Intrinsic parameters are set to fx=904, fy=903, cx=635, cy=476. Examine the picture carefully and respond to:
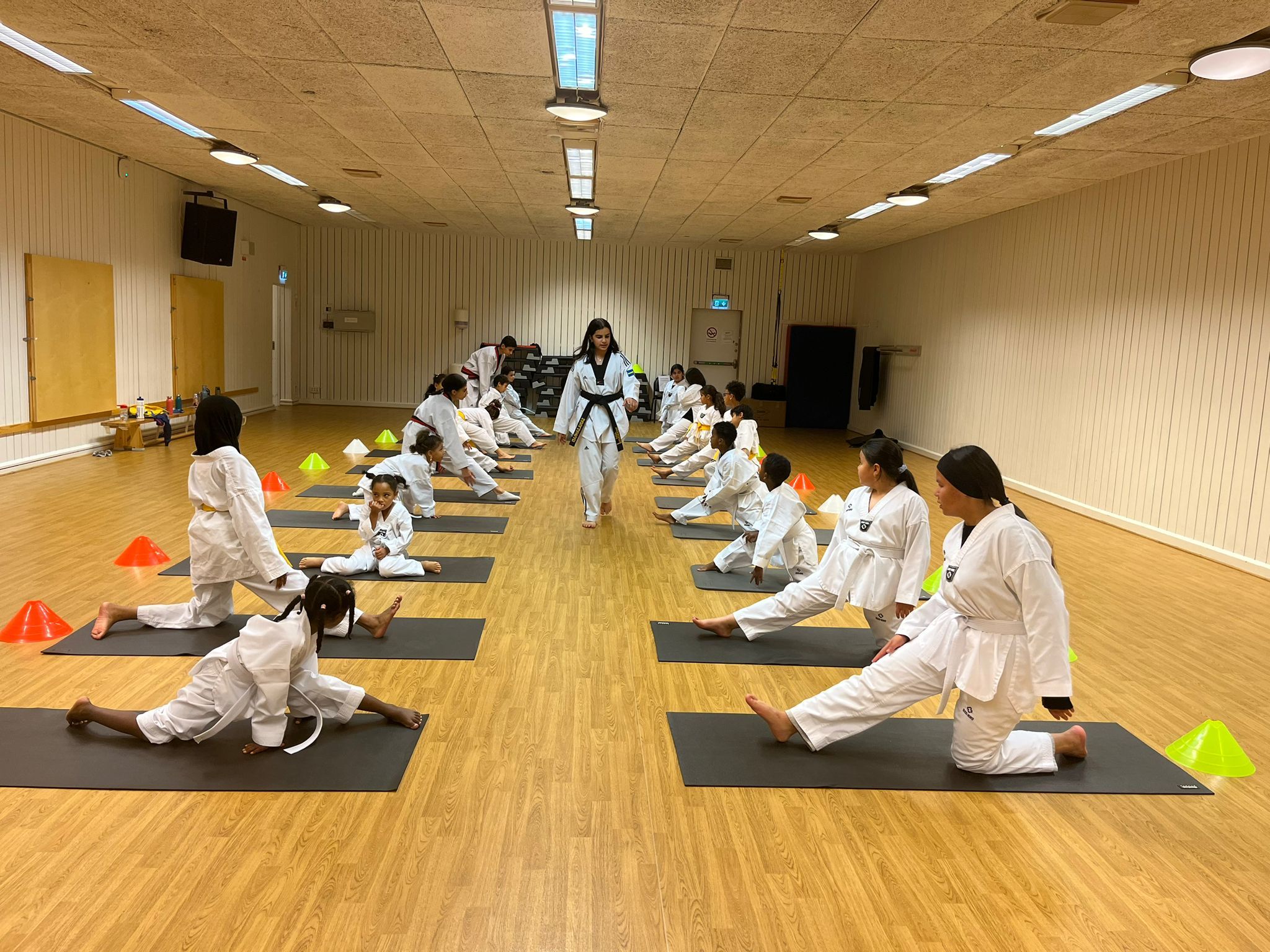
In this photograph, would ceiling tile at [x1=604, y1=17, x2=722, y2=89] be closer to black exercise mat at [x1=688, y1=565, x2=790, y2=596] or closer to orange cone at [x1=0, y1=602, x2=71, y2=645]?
black exercise mat at [x1=688, y1=565, x2=790, y2=596]

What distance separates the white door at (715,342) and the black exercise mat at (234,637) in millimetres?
13070

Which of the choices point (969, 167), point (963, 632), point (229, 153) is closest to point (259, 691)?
point (963, 632)

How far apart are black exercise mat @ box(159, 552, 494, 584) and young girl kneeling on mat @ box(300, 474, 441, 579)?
0.03 metres

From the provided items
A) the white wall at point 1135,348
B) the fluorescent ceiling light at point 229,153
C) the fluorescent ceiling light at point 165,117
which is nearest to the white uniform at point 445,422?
the fluorescent ceiling light at point 165,117

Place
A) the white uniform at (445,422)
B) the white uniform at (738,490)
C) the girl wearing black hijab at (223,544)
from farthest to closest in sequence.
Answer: the white uniform at (445,422) < the white uniform at (738,490) < the girl wearing black hijab at (223,544)

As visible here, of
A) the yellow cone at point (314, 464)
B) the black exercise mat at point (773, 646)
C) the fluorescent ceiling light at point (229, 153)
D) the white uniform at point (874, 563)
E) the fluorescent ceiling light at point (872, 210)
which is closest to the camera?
the white uniform at point (874, 563)

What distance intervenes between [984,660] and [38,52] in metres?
6.71

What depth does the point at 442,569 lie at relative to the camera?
5621mm

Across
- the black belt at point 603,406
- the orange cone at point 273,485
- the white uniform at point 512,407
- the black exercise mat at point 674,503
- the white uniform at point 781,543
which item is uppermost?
the black belt at point 603,406

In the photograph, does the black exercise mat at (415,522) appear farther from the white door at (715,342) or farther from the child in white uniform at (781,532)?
the white door at (715,342)

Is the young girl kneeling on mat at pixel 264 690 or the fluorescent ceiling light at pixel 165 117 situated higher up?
the fluorescent ceiling light at pixel 165 117

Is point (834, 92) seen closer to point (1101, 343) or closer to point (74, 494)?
Result: point (1101, 343)

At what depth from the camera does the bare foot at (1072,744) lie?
3299mm

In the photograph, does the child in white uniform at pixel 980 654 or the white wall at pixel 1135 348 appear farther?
the white wall at pixel 1135 348
